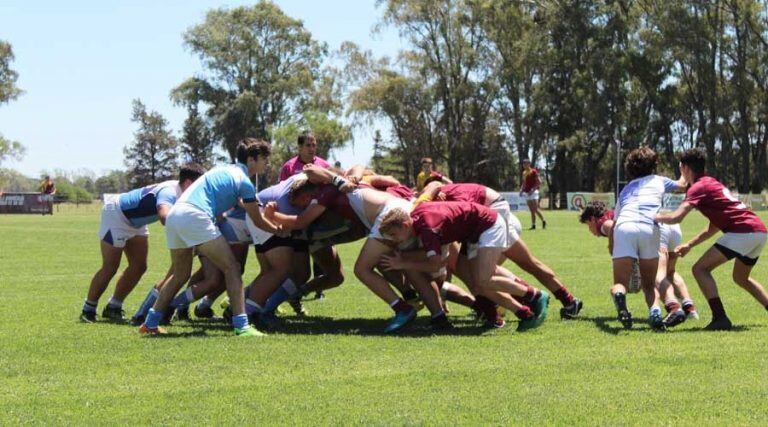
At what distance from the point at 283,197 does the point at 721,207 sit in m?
4.32

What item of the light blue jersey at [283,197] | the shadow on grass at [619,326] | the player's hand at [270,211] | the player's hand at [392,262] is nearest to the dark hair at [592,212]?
the shadow on grass at [619,326]

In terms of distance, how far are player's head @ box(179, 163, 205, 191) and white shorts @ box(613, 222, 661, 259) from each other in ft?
14.2

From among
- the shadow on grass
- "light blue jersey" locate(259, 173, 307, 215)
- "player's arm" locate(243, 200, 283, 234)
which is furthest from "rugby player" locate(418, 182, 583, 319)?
"player's arm" locate(243, 200, 283, 234)

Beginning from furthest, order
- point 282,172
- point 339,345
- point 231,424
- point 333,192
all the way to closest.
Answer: point 282,172 < point 333,192 < point 339,345 < point 231,424

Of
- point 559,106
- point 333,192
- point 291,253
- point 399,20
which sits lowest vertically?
point 291,253

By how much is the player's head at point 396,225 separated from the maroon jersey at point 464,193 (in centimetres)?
131

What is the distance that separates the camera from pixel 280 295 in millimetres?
9367

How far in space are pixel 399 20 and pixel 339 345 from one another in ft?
185

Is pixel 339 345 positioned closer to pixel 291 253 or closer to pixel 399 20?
pixel 291 253

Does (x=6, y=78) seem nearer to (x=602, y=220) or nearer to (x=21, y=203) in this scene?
(x=21, y=203)

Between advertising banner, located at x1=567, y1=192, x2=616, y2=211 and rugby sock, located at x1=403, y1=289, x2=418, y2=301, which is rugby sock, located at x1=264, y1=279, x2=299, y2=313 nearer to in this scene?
rugby sock, located at x1=403, y1=289, x2=418, y2=301

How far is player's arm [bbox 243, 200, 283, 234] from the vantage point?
845 cm

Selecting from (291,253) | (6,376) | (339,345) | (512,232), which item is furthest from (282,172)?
(6,376)

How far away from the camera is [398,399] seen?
5.61 metres
